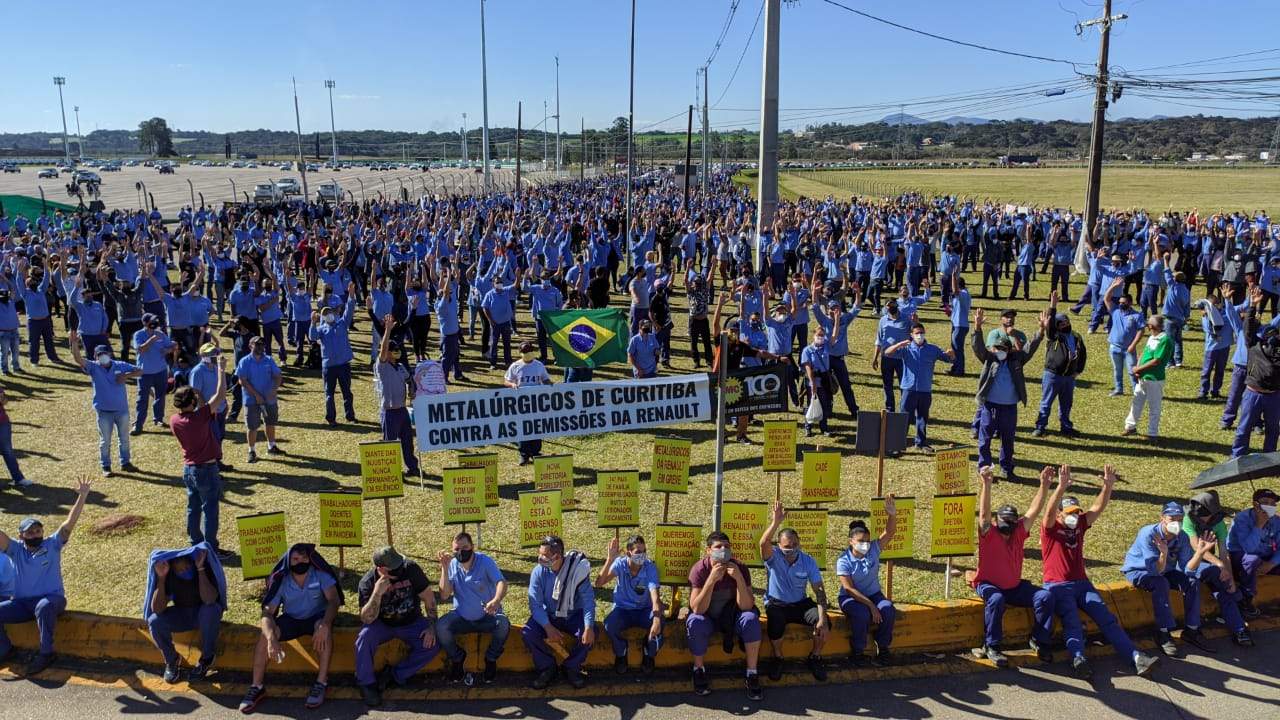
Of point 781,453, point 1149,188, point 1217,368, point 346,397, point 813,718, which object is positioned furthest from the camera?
point 1149,188

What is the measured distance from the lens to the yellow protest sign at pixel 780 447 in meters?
9.38

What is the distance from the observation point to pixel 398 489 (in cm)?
861

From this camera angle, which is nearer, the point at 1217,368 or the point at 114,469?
the point at 114,469

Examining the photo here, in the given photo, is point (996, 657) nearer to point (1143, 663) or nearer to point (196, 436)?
point (1143, 663)

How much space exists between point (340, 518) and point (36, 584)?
2.37 m

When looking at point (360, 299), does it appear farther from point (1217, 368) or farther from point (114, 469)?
point (1217, 368)

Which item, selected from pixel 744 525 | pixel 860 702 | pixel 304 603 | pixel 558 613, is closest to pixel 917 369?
pixel 744 525

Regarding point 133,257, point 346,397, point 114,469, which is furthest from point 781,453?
point 133,257

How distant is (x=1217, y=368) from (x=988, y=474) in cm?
908

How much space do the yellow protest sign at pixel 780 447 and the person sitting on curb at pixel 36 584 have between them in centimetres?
624

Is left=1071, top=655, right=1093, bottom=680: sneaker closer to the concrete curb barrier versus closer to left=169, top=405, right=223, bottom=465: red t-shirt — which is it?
the concrete curb barrier

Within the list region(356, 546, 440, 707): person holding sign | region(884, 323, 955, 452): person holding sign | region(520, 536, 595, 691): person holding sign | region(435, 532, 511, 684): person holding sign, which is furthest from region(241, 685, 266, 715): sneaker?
region(884, 323, 955, 452): person holding sign

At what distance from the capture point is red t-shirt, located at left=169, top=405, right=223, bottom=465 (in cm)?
839

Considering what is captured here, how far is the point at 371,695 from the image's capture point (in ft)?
21.8
